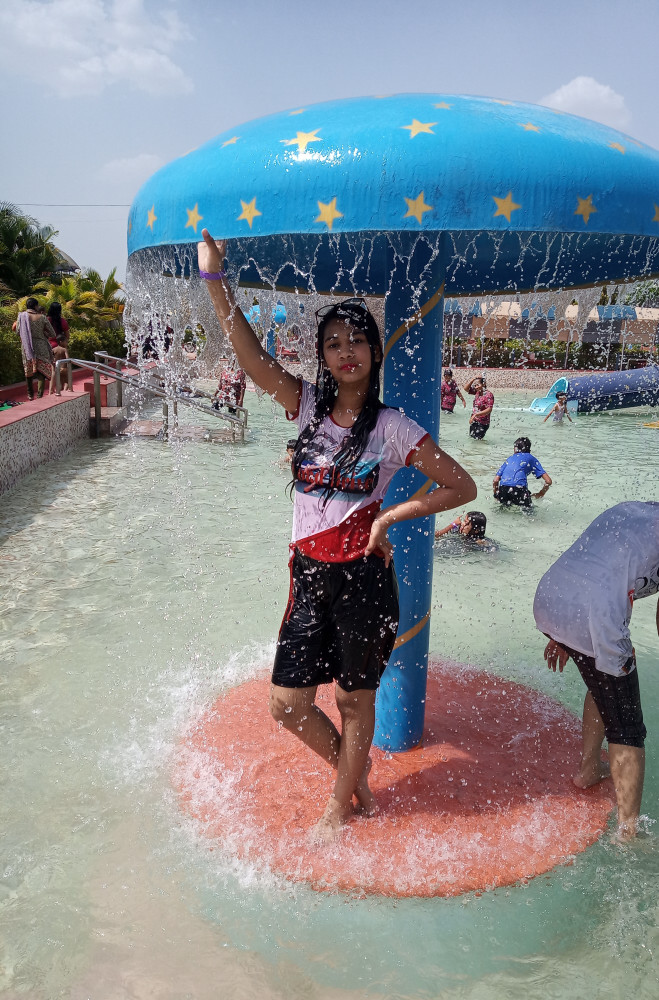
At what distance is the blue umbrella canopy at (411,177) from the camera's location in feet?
6.38

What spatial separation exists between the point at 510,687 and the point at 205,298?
2.75 meters

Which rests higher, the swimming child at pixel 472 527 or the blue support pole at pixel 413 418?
the blue support pole at pixel 413 418

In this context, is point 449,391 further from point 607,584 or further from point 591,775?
point 607,584

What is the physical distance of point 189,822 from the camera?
2.96 metres

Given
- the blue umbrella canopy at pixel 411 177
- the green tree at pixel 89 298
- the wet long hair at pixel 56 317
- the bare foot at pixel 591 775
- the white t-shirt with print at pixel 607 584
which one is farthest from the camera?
the green tree at pixel 89 298

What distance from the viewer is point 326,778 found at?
316cm

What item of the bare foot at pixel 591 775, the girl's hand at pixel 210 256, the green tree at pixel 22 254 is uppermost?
Result: the green tree at pixel 22 254

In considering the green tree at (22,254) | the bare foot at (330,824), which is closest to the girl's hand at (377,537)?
the bare foot at (330,824)

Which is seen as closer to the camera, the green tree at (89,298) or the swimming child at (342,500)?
the swimming child at (342,500)

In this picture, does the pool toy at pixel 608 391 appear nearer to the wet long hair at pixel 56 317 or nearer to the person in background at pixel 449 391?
the person in background at pixel 449 391

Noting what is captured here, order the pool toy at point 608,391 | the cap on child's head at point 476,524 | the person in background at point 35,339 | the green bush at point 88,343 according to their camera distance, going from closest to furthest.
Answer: the cap on child's head at point 476,524, the person in background at point 35,339, the pool toy at point 608,391, the green bush at point 88,343

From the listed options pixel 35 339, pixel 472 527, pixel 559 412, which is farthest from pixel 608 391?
pixel 35 339

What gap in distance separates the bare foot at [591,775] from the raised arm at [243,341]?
2087 millimetres

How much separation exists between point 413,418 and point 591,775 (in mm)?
1784
